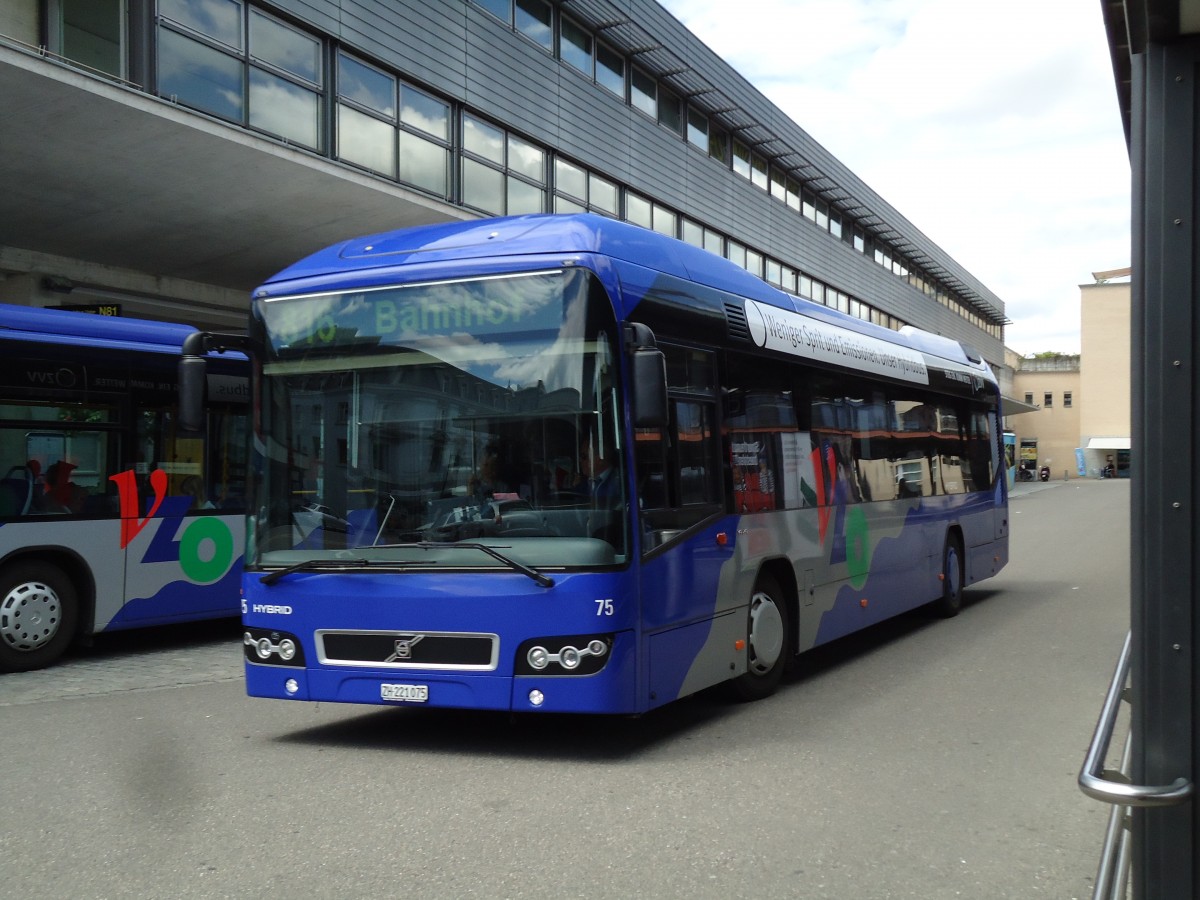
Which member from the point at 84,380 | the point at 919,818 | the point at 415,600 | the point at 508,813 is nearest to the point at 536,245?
the point at 415,600

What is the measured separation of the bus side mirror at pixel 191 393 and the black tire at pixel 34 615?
13.1 feet

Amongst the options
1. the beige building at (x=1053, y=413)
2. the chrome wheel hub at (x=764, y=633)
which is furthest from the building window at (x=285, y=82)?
the beige building at (x=1053, y=413)

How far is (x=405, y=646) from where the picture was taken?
6.98m

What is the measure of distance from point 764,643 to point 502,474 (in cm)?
265

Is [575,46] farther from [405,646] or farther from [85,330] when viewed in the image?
[405,646]

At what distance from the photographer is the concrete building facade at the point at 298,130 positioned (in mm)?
15094

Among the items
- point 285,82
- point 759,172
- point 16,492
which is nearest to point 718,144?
point 759,172

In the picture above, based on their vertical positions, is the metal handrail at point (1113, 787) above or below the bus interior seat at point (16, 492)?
below

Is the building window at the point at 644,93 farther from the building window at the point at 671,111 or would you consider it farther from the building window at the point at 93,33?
the building window at the point at 93,33

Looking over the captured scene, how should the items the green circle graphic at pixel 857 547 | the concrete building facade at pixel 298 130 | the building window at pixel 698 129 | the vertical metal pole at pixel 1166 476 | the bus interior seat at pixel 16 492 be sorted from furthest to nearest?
the building window at pixel 698 129
the concrete building facade at pixel 298 130
the bus interior seat at pixel 16 492
the green circle graphic at pixel 857 547
the vertical metal pole at pixel 1166 476

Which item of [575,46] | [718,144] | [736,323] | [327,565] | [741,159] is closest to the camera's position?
[327,565]

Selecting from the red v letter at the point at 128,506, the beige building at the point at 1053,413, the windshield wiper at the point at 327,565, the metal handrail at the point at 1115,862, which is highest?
the beige building at the point at 1053,413

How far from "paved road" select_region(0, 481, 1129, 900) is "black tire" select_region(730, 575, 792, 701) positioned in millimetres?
139

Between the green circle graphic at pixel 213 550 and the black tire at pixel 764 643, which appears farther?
the green circle graphic at pixel 213 550
